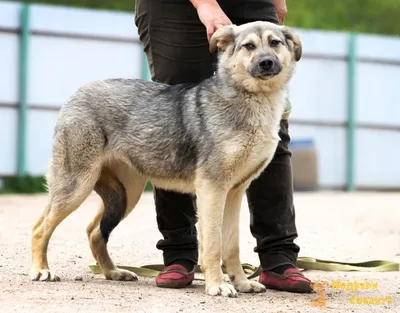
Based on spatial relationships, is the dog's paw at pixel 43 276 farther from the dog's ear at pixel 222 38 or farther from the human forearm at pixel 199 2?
the human forearm at pixel 199 2

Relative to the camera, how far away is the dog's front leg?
487 centimetres

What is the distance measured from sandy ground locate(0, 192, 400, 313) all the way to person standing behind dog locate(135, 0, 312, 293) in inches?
6.3

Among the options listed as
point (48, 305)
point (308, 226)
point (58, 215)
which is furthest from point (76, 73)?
point (48, 305)

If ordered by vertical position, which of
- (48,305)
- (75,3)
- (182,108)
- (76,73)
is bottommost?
(48,305)

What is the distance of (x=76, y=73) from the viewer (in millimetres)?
14562

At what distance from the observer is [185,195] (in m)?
5.39

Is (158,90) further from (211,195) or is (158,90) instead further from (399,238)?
(399,238)

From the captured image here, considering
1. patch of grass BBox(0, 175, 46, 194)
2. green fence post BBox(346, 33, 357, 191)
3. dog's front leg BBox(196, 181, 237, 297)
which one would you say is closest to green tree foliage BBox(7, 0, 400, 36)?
green fence post BBox(346, 33, 357, 191)

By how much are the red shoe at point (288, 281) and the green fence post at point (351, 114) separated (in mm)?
11866

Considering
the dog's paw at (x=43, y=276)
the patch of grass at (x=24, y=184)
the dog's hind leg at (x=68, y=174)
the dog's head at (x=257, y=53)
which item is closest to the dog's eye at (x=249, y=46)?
the dog's head at (x=257, y=53)

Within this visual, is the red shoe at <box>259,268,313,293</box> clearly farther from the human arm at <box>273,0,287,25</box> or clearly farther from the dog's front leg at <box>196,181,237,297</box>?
the human arm at <box>273,0,287,25</box>

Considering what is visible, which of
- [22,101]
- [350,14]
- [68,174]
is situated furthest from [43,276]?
[350,14]

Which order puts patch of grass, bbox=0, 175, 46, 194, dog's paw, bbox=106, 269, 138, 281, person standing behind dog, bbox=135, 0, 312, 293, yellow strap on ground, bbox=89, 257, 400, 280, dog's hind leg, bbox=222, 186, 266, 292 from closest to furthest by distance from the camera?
dog's hind leg, bbox=222, 186, 266, 292 < person standing behind dog, bbox=135, 0, 312, 293 < dog's paw, bbox=106, 269, 138, 281 < yellow strap on ground, bbox=89, 257, 400, 280 < patch of grass, bbox=0, 175, 46, 194

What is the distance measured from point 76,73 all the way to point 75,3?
8495mm
